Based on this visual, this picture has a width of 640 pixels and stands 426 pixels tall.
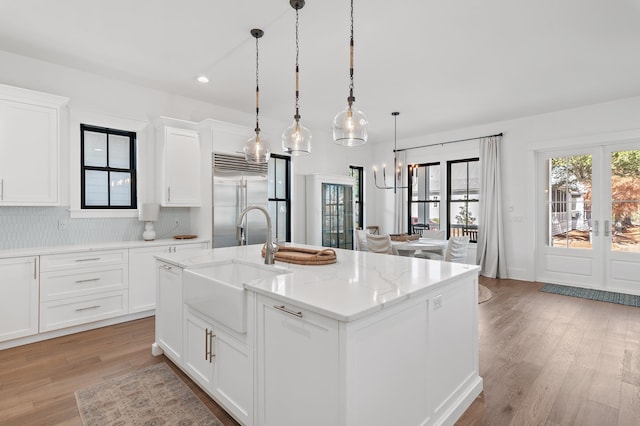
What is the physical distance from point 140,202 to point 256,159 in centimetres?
222

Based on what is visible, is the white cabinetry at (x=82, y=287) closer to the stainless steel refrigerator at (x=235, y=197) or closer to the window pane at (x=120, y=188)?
the window pane at (x=120, y=188)

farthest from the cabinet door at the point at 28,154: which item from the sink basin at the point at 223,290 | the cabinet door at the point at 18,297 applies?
the sink basin at the point at 223,290

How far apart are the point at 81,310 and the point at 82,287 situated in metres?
0.24

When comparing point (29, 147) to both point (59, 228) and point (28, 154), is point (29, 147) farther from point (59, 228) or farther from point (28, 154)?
point (59, 228)

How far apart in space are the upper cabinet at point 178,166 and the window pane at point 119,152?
0.42 meters

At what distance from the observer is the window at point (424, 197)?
6867 millimetres

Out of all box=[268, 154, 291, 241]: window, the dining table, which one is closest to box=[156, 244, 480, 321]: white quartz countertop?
the dining table

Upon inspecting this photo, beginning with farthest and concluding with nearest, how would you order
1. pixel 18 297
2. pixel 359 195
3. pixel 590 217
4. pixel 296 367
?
pixel 359 195, pixel 590 217, pixel 18 297, pixel 296 367

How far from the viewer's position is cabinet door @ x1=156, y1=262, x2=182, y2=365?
2.45m

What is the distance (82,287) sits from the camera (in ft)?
11.2

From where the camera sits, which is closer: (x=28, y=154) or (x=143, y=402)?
(x=143, y=402)

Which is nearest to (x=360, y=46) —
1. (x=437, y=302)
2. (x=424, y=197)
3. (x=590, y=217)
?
(x=437, y=302)

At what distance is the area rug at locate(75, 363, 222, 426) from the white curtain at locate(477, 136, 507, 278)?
17.7ft

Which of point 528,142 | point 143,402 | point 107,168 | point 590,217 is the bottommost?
point 143,402
